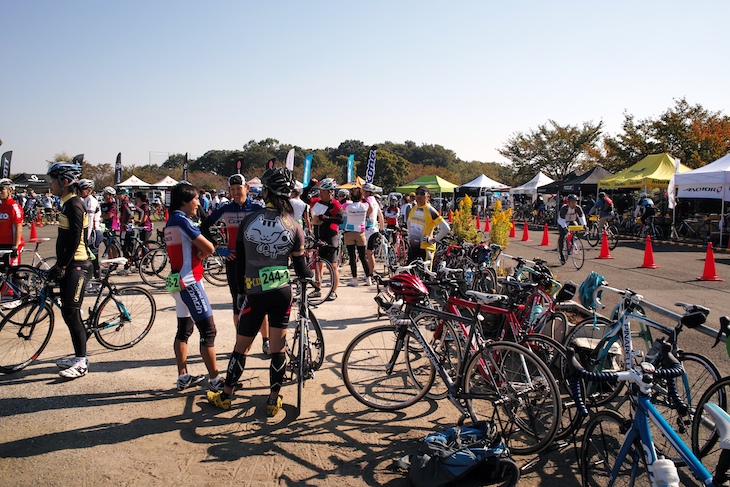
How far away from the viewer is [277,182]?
167 inches

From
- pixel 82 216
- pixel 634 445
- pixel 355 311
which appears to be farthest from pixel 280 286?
pixel 355 311

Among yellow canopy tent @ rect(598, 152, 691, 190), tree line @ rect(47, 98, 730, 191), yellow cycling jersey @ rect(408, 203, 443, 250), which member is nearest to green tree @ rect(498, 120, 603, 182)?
tree line @ rect(47, 98, 730, 191)

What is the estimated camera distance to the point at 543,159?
1880 inches

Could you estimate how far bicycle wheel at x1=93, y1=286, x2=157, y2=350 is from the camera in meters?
5.78

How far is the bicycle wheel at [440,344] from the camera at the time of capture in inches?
173

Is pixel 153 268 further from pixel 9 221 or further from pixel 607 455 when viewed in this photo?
pixel 607 455

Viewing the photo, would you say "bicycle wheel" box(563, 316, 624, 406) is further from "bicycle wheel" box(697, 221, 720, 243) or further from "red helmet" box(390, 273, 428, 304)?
"bicycle wheel" box(697, 221, 720, 243)

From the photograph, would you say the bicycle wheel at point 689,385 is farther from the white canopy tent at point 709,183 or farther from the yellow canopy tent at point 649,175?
the yellow canopy tent at point 649,175

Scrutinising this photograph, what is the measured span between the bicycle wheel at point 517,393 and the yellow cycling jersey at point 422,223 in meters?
4.19

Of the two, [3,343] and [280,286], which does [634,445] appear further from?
[3,343]

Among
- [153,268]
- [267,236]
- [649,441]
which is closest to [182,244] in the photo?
[267,236]

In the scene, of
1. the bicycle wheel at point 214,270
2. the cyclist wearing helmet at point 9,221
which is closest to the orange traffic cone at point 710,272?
the bicycle wheel at point 214,270

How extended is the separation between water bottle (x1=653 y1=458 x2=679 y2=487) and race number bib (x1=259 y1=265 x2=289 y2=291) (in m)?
2.86

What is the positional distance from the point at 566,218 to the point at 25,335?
12670 mm
